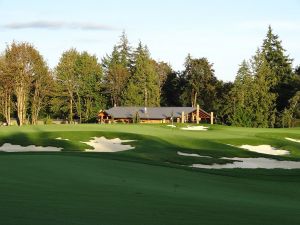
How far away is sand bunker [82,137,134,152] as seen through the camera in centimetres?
2944

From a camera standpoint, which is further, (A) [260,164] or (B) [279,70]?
(B) [279,70]

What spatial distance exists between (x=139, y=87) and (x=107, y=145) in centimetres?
6726

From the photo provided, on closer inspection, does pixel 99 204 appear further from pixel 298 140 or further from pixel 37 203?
pixel 298 140

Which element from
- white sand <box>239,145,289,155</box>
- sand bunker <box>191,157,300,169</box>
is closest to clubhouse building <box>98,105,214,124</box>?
white sand <box>239,145,289,155</box>

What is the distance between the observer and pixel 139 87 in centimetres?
9806

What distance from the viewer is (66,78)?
98250 millimetres

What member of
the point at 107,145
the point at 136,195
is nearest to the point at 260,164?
the point at 107,145

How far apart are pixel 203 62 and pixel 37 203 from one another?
9521 cm

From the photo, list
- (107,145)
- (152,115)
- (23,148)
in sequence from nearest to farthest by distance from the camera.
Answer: (23,148) → (107,145) → (152,115)

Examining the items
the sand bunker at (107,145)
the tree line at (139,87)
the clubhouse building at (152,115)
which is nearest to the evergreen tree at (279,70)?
the tree line at (139,87)

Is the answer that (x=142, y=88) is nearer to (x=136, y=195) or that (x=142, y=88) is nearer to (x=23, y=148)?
(x=23, y=148)

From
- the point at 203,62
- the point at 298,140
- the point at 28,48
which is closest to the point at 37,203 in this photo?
the point at 298,140

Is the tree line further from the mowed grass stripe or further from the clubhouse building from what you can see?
the mowed grass stripe

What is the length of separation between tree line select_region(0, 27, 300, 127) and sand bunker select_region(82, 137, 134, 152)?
4184 centimetres
